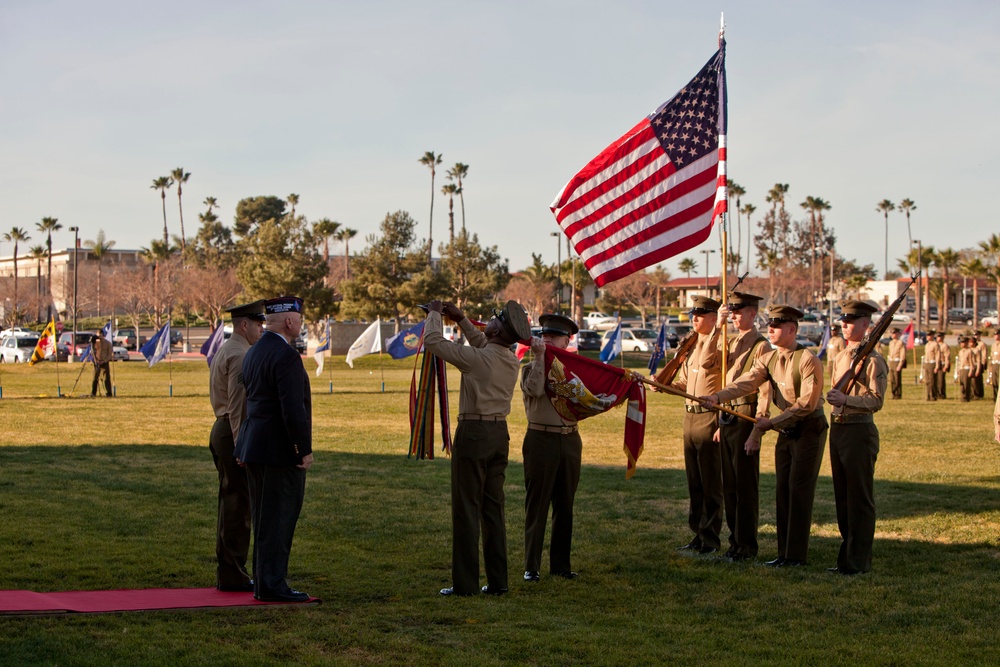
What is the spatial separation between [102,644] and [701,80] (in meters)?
7.39

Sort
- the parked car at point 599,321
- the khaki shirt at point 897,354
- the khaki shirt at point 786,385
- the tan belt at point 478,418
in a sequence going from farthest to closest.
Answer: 1. the parked car at point 599,321
2. the khaki shirt at point 897,354
3. the khaki shirt at point 786,385
4. the tan belt at point 478,418

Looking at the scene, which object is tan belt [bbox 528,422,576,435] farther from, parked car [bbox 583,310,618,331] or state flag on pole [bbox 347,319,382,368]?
parked car [bbox 583,310,618,331]

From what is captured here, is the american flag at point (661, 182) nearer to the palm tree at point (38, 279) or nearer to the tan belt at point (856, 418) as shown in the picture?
the tan belt at point (856, 418)

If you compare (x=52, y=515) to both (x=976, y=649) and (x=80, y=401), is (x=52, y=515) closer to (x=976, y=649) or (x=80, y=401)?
(x=976, y=649)

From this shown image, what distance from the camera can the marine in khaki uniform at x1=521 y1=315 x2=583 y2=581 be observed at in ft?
28.5

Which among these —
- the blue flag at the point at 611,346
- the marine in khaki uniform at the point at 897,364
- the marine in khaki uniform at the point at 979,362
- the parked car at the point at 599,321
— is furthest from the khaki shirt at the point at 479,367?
the parked car at the point at 599,321

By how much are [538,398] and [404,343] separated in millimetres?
19649

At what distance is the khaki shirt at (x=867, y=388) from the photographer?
8.84 metres

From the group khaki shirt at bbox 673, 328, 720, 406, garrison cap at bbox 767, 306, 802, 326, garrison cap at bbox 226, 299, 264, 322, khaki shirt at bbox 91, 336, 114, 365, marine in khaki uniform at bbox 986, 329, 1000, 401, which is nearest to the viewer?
garrison cap at bbox 226, 299, 264, 322

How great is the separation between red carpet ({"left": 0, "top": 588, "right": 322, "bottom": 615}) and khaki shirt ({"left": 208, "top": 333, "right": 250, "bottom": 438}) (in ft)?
4.18

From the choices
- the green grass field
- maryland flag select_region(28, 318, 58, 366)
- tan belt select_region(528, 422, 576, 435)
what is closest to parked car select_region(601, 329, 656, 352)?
maryland flag select_region(28, 318, 58, 366)

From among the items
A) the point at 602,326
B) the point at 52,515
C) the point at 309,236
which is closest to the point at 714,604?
the point at 52,515

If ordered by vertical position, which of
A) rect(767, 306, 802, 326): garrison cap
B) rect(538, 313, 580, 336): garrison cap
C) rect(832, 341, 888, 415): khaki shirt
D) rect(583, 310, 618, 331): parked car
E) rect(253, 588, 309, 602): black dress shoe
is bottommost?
rect(253, 588, 309, 602): black dress shoe

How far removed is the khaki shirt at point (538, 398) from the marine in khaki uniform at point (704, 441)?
1.70 meters
